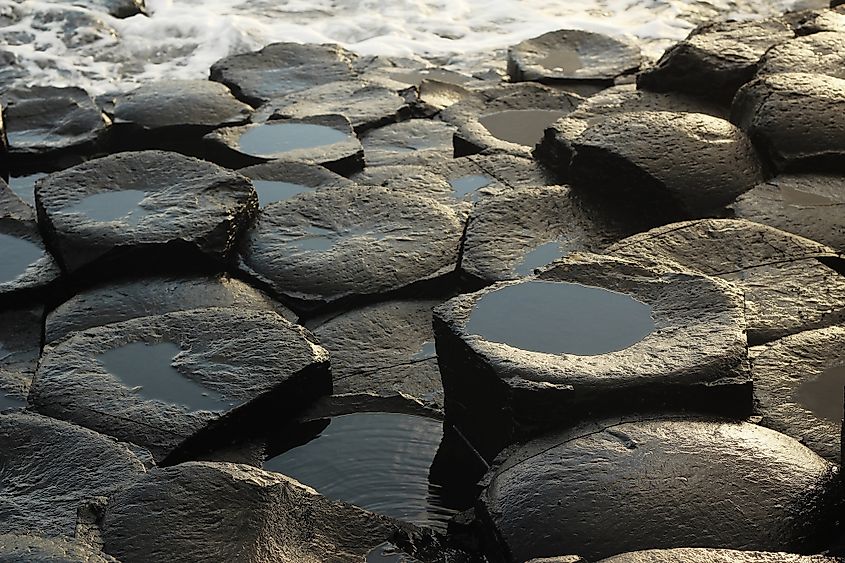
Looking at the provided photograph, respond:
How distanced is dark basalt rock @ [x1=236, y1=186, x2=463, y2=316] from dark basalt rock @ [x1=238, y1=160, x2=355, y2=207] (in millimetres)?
246

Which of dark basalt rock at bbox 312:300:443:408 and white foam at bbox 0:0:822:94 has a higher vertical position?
dark basalt rock at bbox 312:300:443:408

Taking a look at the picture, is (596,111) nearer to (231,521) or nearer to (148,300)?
(148,300)

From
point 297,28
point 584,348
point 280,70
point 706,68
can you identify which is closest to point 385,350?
point 584,348

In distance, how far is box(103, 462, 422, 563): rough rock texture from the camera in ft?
8.53

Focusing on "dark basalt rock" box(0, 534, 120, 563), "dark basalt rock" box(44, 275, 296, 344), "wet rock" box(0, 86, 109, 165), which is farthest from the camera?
"wet rock" box(0, 86, 109, 165)

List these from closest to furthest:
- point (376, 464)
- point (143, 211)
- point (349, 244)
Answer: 1. point (376, 464)
2. point (349, 244)
3. point (143, 211)

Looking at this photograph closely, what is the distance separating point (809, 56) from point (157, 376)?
3.36m

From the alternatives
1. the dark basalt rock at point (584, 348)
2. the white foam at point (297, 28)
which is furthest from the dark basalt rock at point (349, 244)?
the white foam at point (297, 28)

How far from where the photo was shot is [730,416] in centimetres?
305

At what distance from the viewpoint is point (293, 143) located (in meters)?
5.46

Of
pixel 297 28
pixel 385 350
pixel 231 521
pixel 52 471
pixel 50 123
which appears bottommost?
pixel 297 28

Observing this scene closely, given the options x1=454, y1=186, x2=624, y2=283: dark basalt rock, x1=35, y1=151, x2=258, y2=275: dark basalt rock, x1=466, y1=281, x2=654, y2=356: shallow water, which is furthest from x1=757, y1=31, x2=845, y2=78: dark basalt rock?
x1=35, y1=151, x2=258, y2=275: dark basalt rock

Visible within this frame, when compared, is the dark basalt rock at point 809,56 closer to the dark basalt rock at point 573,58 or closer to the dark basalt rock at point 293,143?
the dark basalt rock at point 573,58

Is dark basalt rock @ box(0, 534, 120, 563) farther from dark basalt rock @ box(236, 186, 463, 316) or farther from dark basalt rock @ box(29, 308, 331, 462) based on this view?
dark basalt rock @ box(236, 186, 463, 316)
